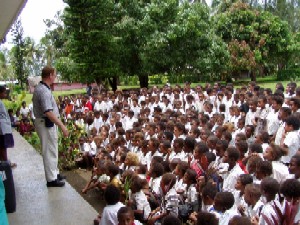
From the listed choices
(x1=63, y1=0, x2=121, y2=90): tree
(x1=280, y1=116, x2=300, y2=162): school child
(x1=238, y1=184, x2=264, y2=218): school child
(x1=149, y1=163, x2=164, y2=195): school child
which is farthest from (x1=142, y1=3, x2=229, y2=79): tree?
(x1=238, y1=184, x2=264, y2=218): school child

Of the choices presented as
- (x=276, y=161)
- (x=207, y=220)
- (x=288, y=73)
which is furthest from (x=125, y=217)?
(x=288, y=73)

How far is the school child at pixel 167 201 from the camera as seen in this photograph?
4133 mm

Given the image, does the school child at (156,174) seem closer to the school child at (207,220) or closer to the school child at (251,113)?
the school child at (207,220)

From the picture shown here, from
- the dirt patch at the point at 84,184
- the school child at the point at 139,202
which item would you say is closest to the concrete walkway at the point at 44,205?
the school child at the point at 139,202

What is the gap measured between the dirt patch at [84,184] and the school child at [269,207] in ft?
9.84

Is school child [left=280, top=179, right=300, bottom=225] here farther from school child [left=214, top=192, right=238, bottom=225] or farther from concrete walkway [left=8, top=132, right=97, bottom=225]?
concrete walkway [left=8, top=132, right=97, bottom=225]

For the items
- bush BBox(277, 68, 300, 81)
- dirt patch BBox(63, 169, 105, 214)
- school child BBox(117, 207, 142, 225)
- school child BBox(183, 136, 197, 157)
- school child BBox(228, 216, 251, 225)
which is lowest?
dirt patch BBox(63, 169, 105, 214)

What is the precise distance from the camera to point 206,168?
189 inches

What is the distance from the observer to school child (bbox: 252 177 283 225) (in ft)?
10.1

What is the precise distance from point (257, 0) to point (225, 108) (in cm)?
2897

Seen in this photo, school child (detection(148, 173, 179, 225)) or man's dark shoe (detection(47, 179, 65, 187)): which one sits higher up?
man's dark shoe (detection(47, 179, 65, 187))

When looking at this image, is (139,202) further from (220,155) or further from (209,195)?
(220,155)

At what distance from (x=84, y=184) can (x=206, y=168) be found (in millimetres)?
3173

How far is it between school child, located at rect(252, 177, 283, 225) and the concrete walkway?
1.37 meters
